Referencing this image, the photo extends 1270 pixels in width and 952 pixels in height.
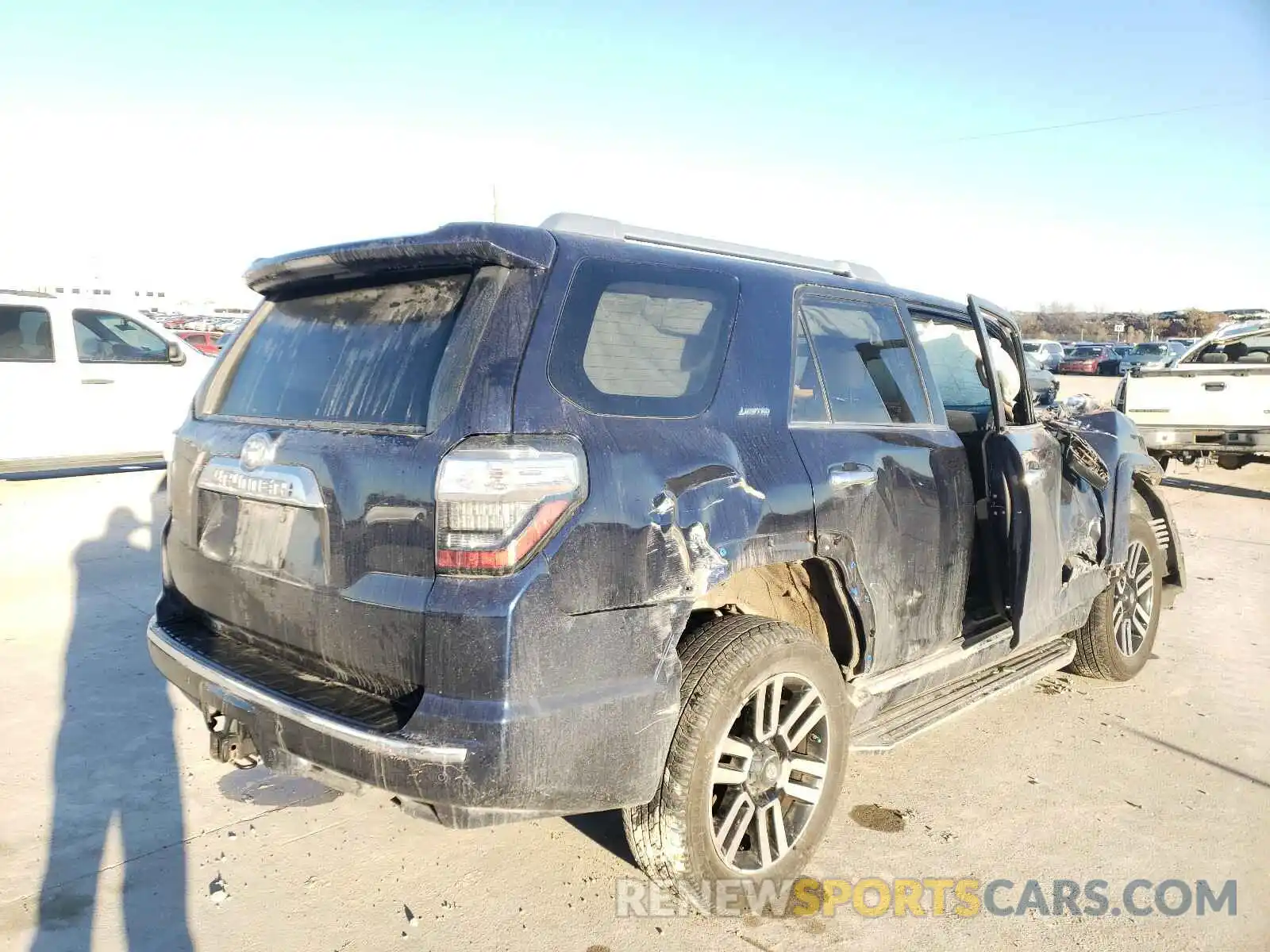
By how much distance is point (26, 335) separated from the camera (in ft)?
30.6

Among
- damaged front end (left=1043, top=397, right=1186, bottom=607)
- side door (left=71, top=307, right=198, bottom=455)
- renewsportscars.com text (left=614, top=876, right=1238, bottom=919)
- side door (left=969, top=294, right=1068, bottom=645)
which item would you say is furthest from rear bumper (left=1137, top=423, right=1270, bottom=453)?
side door (left=71, top=307, right=198, bottom=455)

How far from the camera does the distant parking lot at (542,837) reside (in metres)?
2.86

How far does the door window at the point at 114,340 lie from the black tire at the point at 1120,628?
9250 mm

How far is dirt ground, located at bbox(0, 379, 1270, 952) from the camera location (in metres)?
2.86

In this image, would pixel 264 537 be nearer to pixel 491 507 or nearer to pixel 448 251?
pixel 491 507

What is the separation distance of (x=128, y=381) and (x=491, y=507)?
9.07m

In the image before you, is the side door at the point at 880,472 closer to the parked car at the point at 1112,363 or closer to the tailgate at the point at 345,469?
the tailgate at the point at 345,469

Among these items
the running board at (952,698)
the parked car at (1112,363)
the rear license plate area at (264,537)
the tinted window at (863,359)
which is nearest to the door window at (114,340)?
the rear license plate area at (264,537)

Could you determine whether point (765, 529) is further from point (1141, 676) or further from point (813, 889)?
point (1141, 676)

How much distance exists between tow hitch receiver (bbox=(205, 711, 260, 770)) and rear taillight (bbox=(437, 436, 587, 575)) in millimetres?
907

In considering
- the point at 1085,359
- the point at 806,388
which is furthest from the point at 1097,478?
the point at 1085,359

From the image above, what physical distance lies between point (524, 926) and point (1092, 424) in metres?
3.76

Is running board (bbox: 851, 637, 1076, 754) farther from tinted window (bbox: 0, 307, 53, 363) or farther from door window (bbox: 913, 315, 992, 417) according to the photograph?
tinted window (bbox: 0, 307, 53, 363)

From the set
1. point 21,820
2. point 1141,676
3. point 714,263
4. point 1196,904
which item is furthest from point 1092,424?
point 21,820
